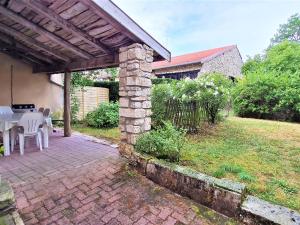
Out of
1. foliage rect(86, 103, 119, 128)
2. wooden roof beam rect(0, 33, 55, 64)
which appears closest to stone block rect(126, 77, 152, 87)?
wooden roof beam rect(0, 33, 55, 64)

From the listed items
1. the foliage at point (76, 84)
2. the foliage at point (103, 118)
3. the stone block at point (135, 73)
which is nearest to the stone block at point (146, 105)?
the stone block at point (135, 73)

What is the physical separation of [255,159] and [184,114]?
8.21ft

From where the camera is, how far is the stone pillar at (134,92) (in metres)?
3.77

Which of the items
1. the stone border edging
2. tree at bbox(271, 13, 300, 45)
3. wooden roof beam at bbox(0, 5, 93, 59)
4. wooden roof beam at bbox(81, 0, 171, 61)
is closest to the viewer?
the stone border edging

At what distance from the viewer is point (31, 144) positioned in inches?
220

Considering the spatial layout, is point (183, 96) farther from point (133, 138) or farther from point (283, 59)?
point (283, 59)

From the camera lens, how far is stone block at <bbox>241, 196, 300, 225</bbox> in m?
2.12

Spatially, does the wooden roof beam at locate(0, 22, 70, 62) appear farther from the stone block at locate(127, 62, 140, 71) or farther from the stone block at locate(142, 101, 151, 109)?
the stone block at locate(142, 101, 151, 109)

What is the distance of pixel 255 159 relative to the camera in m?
4.11

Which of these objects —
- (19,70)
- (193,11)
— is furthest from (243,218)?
(193,11)

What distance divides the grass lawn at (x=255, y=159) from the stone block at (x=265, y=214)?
318mm

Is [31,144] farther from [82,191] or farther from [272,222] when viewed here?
[272,222]

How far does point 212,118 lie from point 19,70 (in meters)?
7.17

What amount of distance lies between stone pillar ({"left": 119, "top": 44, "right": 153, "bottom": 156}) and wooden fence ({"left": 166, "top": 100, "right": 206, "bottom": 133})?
7.14 feet
